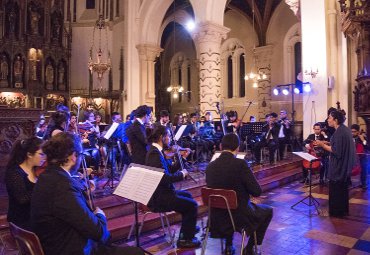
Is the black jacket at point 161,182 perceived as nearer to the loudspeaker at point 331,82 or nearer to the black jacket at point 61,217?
the black jacket at point 61,217

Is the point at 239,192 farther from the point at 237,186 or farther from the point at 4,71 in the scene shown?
the point at 4,71

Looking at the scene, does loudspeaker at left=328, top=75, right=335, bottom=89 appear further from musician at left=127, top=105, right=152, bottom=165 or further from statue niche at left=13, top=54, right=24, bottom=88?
statue niche at left=13, top=54, right=24, bottom=88

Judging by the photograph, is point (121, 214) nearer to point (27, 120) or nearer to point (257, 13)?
point (27, 120)

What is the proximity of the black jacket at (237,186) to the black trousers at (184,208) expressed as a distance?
51cm

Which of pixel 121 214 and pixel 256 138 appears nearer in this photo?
pixel 121 214

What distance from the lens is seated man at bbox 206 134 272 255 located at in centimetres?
364

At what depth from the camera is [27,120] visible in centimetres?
629

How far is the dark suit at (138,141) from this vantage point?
219 inches

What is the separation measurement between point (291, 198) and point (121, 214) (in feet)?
11.5

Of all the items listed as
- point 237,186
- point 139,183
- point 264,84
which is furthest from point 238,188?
point 264,84

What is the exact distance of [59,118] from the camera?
502cm

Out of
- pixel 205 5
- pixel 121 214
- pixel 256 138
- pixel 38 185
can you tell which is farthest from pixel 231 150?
pixel 205 5

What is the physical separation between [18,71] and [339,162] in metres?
16.0

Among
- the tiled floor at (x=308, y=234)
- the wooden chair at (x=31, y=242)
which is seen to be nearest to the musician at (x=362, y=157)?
the tiled floor at (x=308, y=234)
